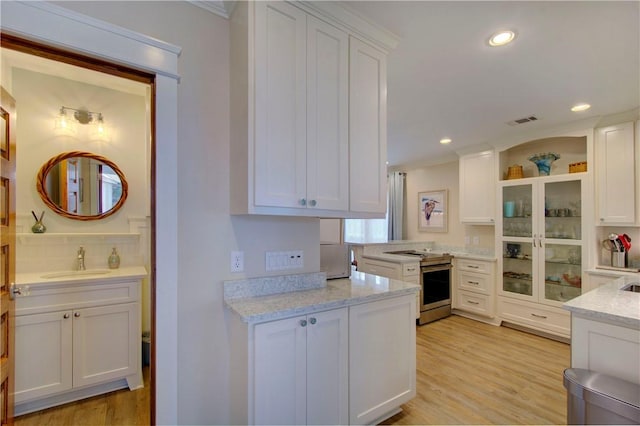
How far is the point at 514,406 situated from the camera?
2143 mm

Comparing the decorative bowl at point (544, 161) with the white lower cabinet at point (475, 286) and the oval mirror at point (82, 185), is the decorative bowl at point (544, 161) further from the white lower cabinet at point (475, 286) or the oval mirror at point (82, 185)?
the oval mirror at point (82, 185)

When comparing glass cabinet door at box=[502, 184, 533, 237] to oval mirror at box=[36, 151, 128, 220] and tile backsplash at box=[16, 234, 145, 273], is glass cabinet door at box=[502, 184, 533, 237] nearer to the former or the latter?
tile backsplash at box=[16, 234, 145, 273]

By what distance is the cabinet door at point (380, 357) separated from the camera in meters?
1.70

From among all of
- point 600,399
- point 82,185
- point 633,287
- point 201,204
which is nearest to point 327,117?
point 201,204

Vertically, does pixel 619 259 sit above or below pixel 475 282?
above

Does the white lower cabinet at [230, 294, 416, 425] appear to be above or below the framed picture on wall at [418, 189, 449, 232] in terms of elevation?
below

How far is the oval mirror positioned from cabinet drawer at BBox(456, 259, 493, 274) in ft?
14.1

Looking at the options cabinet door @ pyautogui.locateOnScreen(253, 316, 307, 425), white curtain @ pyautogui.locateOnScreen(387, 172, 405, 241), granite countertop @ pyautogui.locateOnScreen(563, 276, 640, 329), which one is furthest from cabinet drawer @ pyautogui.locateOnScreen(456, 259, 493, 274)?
cabinet door @ pyautogui.locateOnScreen(253, 316, 307, 425)

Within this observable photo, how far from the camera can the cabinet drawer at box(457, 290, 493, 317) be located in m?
3.88

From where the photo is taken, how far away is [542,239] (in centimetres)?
350

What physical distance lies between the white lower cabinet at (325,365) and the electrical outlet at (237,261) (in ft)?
0.89

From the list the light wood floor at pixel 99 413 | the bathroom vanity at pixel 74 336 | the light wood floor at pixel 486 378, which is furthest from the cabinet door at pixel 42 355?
the light wood floor at pixel 486 378

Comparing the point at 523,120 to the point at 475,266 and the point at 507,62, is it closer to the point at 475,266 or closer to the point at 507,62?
the point at 507,62

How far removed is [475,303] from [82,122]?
500cm
